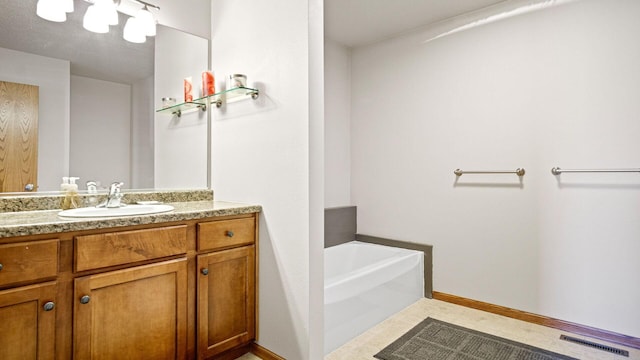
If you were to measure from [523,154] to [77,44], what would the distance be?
113 inches

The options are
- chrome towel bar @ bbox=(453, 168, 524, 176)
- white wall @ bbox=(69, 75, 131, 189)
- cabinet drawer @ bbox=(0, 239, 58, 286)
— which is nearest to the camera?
cabinet drawer @ bbox=(0, 239, 58, 286)

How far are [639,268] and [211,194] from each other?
8.76ft

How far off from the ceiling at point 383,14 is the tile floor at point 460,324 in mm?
2312

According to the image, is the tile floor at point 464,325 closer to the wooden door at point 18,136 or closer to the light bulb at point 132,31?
the wooden door at point 18,136

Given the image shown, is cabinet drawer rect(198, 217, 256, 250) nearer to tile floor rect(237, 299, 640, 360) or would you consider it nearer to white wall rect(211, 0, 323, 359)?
white wall rect(211, 0, 323, 359)

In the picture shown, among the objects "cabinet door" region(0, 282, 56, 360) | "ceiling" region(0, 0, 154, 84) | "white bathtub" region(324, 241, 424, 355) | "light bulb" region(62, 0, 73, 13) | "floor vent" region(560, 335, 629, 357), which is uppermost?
"light bulb" region(62, 0, 73, 13)

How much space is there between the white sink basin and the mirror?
0.95 feet

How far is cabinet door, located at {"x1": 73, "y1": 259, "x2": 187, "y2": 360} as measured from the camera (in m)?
1.26

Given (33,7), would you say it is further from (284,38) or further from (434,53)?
(434,53)

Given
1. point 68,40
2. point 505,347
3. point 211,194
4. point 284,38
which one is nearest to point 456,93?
point 284,38

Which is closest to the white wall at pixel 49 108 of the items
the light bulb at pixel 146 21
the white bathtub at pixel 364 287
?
the light bulb at pixel 146 21

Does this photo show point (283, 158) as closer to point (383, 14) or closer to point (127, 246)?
point (127, 246)

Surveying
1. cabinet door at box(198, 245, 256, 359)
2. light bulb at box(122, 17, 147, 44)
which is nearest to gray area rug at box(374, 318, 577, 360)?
cabinet door at box(198, 245, 256, 359)

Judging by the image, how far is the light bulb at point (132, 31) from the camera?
192 centimetres
